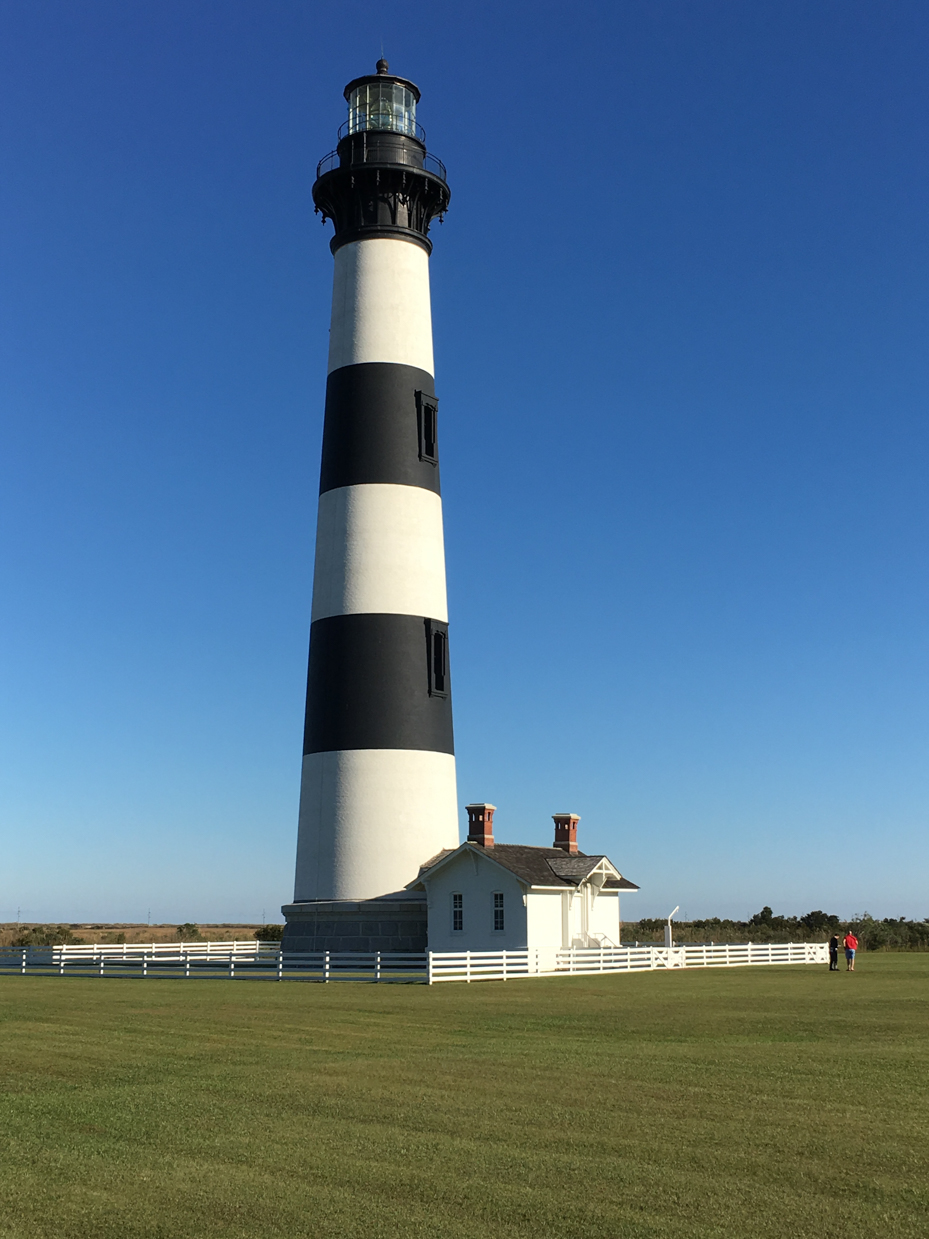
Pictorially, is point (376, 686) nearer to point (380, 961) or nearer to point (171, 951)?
point (380, 961)

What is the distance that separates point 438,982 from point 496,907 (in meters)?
5.26

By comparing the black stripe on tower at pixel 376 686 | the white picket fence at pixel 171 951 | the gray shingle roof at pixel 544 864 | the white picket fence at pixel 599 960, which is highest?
the black stripe on tower at pixel 376 686

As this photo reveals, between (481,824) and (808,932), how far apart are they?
90.8ft

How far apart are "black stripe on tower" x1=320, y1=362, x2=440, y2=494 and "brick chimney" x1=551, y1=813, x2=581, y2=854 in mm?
11874

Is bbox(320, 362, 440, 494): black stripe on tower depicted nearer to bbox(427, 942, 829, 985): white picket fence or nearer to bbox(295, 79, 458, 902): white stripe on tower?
bbox(295, 79, 458, 902): white stripe on tower

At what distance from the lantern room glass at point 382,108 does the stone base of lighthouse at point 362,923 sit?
78.8 feet

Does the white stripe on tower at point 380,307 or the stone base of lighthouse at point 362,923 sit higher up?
the white stripe on tower at point 380,307

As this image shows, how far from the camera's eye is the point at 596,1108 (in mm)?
11461

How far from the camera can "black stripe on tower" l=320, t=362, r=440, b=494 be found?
3656 cm

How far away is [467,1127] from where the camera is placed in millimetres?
10656

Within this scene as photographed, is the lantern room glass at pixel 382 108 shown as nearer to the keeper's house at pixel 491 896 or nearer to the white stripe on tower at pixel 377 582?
the white stripe on tower at pixel 377 582

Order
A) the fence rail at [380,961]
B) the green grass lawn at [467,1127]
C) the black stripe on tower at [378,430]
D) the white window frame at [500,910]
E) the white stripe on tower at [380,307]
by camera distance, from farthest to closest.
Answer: the white stripe on tower at [380,307], the black stripe on tower at [378,430], the white window frame at [500,910], the fence rail at [380,961], the green grass lawn at [467,1127]

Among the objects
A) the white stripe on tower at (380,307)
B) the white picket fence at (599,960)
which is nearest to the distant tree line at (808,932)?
the white picket fence at (599,960)

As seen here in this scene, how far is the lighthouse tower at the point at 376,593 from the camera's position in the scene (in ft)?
115
